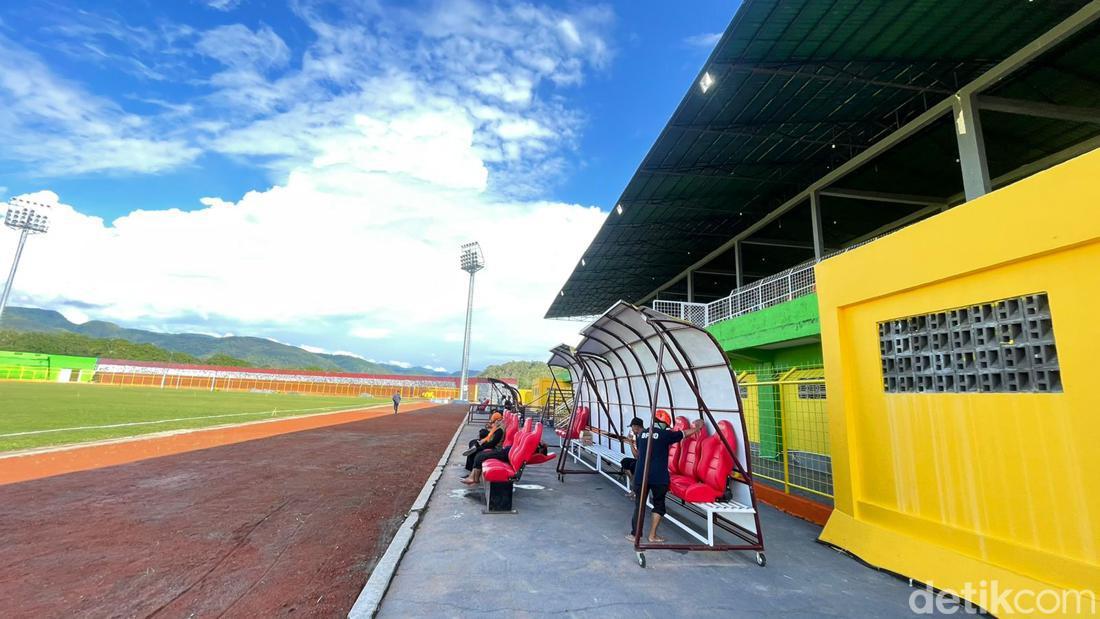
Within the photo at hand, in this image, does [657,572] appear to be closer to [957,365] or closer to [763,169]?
[957,365]

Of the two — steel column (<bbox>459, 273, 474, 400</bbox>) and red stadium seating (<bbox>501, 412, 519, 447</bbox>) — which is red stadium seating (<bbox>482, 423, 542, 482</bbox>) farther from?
steel column (<bbox>459, 273, 474, 400</bbox>)

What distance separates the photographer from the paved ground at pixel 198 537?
3.88 metres

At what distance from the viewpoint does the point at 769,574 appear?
4.57 metres

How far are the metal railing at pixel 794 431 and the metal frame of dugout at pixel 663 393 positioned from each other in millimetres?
1383

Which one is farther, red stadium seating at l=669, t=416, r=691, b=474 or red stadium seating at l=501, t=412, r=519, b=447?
red stadium seating at l=501, t=412, r=519, b=447

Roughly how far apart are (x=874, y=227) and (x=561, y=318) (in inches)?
1047

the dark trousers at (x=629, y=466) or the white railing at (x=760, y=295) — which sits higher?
the white railing at (x=760, y=295)

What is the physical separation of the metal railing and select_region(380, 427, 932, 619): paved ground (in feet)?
5.19

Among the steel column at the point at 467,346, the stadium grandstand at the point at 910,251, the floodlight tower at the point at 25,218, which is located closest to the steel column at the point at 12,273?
the floodlight tower at the point at 25,218

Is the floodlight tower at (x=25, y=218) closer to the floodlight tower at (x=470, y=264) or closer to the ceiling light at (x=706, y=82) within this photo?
the floodlight tower at (x=470, y=264)

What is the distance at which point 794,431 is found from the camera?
10.6 m

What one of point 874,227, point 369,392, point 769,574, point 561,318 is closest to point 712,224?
point 874,227

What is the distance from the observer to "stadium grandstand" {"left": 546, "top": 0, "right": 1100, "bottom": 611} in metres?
3.87

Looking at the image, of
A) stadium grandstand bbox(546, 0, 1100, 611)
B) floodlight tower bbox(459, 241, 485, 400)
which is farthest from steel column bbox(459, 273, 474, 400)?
stadium grandstand bbox(546, 0, 1100, 611)
